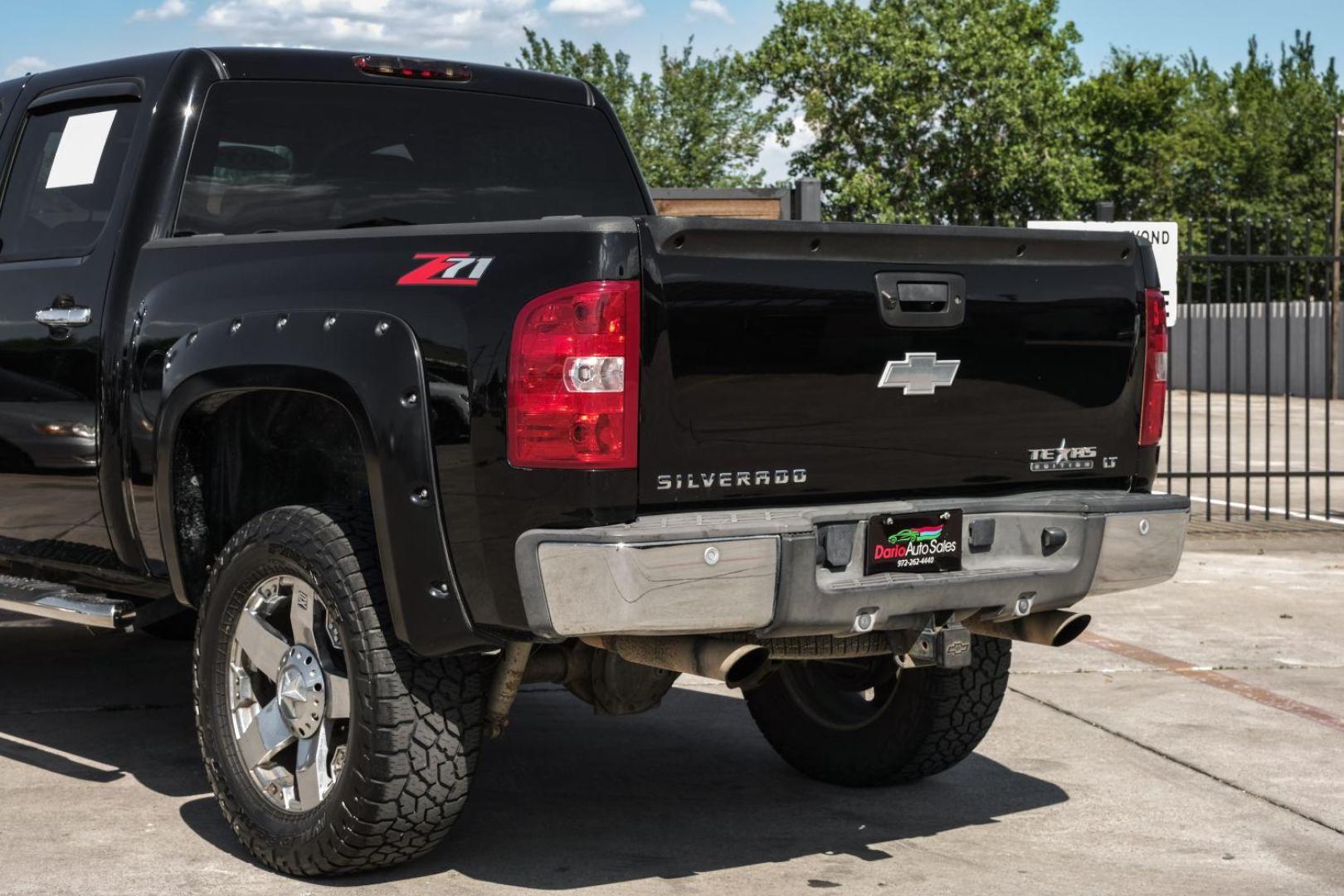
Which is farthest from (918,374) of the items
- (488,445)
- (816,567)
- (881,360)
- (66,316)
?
(66,316)

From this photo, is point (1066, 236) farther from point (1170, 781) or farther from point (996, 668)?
point (1170, 781)

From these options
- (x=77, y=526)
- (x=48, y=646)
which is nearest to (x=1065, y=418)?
(x=77, y=526)

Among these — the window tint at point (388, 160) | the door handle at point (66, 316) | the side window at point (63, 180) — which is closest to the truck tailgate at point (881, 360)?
the window tint at point (388, 160)

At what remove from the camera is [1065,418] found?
453cm

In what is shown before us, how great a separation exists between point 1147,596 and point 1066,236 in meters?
5.23

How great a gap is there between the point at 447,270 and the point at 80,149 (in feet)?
6.61

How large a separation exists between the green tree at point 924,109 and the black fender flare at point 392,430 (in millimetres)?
42004

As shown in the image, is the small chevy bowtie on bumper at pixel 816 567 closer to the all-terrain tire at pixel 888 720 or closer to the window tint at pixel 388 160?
the all-terrain tire at pixel 888 720

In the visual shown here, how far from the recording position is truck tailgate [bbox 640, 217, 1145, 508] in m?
3.86

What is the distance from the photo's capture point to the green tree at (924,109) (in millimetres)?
46375

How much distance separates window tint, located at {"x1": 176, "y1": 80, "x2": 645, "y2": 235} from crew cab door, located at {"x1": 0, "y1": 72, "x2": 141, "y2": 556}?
0.96 ft

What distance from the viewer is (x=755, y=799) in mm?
5371

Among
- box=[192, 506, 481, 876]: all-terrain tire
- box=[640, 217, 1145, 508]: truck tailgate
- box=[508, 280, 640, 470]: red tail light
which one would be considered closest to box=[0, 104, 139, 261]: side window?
box=[192, 506, 481, 876]: all-terrain tire

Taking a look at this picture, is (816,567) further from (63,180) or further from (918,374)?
(63,180)
